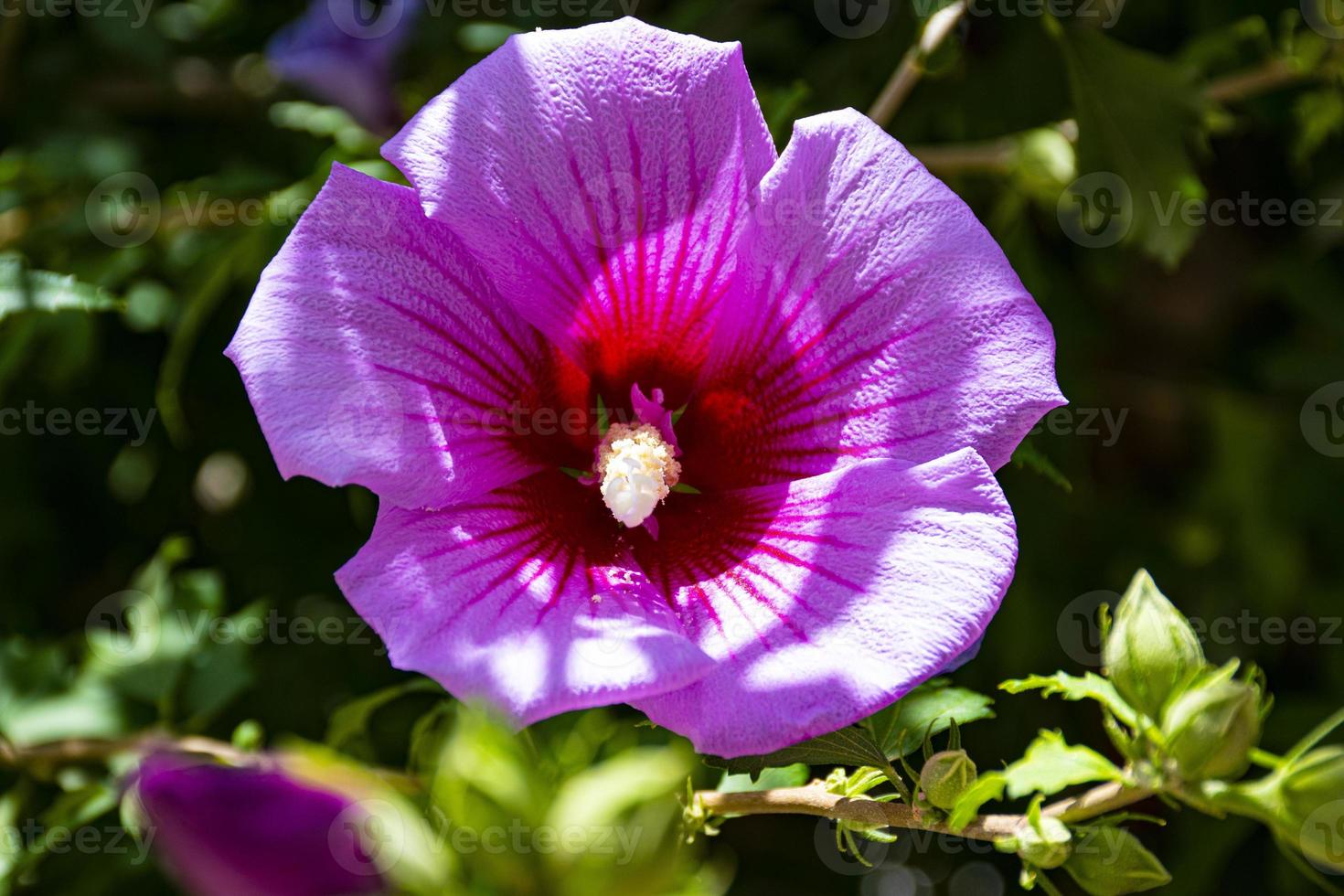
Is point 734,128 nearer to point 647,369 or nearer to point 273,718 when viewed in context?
point 647,369

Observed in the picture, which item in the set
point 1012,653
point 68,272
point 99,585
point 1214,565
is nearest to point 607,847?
point 68,272

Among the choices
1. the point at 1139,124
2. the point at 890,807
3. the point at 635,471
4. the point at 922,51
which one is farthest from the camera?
the point at 1139,124

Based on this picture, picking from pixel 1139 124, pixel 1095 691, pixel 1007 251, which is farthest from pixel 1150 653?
pixel 1007 251

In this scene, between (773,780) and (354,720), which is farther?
(354,720)

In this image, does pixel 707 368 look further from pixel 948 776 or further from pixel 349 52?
pixel 349 52

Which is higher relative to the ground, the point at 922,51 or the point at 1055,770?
the point at 922,51

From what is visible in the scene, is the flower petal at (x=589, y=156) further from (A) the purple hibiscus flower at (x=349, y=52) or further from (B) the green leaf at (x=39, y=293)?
(A) the purple hibiscus flower at (x=349, y=52)

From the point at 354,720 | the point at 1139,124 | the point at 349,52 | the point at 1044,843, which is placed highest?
the point at 1139,124
